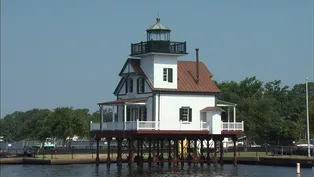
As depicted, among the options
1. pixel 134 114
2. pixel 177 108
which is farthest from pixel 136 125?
pixel 134 114

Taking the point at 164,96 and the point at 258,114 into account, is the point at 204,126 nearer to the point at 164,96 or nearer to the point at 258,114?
the point at 164,96

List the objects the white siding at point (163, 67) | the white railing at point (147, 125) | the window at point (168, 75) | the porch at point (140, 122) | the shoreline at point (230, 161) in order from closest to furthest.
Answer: the white railing at point (147, 125) → the porch at point (140, 122) → the white siding at point (163, 67) → the window at point (168, 75) → the shoreline at point (230, 161)

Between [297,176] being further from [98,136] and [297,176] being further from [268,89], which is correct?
[268,89]

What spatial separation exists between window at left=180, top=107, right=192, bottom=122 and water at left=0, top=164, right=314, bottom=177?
4.76 m

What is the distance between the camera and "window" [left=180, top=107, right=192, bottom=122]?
249 feet

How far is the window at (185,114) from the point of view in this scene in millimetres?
76000

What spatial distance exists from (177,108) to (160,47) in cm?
636

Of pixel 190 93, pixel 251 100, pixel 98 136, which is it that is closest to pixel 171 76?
pixel 190 93

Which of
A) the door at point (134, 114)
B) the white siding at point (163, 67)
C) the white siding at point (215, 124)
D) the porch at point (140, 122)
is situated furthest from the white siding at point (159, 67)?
the white siding at point (215, 124)

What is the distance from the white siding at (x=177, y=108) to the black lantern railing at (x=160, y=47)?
15.3 feet

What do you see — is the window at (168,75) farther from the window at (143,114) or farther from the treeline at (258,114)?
the treeline at (258,114)

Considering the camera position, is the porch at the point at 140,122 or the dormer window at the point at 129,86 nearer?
the porch at the point at 140,122

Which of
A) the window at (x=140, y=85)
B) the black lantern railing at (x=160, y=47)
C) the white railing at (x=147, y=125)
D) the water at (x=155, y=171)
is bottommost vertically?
the water at (x=155, y=171)

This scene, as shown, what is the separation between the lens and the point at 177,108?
75875 mm
